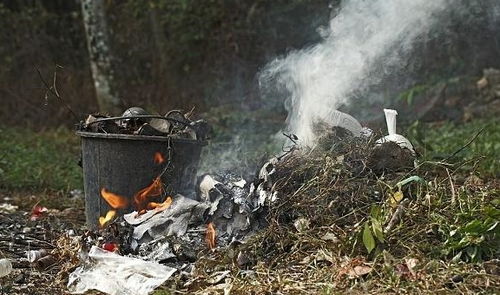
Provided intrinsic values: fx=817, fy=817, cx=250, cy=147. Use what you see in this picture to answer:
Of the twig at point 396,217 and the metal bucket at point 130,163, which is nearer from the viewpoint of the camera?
the twig at point 396,217

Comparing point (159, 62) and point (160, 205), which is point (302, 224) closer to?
point (160, 205)

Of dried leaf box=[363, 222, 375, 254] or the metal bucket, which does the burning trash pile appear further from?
dried leaf box=[363, 222, 375, 254]

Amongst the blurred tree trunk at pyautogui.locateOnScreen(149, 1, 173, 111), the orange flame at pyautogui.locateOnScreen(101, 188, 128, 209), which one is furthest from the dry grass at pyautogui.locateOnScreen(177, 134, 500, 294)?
the blurred tree trunk at pyautogui.locateOnScreen(149, 1, 173, 111)

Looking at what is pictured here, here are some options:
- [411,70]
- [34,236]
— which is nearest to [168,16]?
[411,70]

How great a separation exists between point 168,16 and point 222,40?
890 millimetres

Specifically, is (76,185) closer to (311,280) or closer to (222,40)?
(311,280)

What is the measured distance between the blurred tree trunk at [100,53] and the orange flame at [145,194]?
18.0 ft

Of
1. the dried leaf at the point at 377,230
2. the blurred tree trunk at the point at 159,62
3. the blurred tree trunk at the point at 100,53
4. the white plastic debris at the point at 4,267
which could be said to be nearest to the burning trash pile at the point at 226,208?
the dried leaf at the point at 377,230

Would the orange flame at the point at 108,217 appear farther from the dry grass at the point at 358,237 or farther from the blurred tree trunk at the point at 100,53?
the blurred tree trunk at the point at 100,53

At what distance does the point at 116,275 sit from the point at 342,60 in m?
2.74

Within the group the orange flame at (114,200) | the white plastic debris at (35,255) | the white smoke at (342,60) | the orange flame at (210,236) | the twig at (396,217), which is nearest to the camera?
the twig at (396,217)

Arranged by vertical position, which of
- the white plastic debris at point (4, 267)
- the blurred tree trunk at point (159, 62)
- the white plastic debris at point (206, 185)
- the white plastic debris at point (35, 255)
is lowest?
the blurred tree trunk at point (159, 62)

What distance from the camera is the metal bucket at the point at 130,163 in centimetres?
496

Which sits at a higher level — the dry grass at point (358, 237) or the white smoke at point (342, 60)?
the white smoke at point (342, 60)
